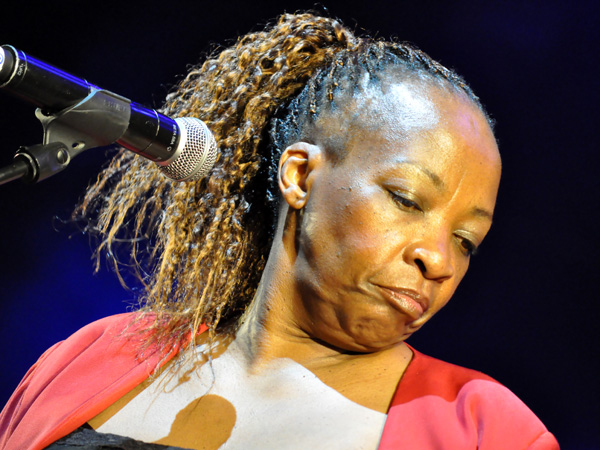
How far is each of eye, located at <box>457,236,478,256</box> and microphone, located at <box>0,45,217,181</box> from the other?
0.67 metres

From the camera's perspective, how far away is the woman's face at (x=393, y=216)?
1.66 meters

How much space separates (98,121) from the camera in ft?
4.27

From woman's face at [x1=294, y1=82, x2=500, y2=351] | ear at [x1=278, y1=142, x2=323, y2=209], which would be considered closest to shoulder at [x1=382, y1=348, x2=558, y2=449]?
woman's face at [x1=294, y1=82, x2=500, y2=351]

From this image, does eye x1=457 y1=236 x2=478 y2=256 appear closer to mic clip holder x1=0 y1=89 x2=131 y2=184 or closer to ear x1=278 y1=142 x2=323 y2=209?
ear x1=278 y1=142 x2=323 y2=209

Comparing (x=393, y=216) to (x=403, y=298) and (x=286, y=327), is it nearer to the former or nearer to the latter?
(x=403, y=298)

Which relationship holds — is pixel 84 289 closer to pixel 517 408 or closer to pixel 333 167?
pixel 333 167

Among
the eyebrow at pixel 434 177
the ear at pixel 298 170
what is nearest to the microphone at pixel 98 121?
the ear at pixel 298 170

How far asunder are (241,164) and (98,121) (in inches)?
35.9

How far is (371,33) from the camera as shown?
2.48 metres

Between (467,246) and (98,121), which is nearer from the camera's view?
(98,121)

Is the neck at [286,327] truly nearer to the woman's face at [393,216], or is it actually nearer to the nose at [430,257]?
the woman's face at [393,216]

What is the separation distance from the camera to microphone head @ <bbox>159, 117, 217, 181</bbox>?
147cm

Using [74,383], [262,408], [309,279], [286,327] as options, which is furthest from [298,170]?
[74,383]

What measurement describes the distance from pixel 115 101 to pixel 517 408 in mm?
1127
